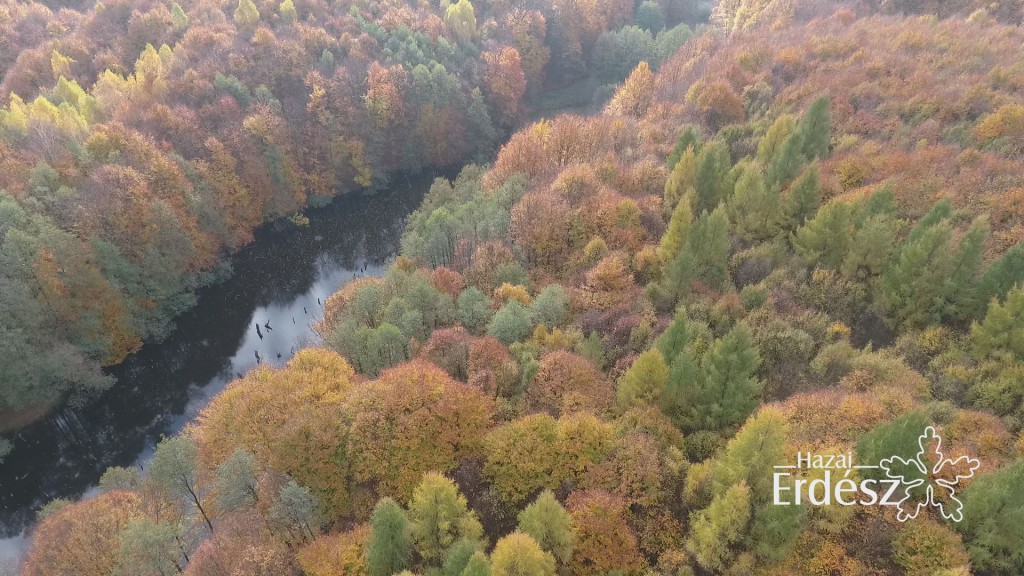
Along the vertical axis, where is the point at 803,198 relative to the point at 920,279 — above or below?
above

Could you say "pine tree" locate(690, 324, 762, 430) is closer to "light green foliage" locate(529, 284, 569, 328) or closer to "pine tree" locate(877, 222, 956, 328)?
"pine tree" locate(877, 222, 956, 328)

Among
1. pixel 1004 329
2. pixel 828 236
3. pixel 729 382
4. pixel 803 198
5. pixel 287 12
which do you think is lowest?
pixel 1004 329

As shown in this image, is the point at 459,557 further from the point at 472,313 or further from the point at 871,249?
the point at 871,249

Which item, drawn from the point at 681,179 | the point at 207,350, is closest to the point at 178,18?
the point at 207,350

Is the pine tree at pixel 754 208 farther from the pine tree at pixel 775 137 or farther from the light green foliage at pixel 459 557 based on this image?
the light green foliage at pixel 459 557

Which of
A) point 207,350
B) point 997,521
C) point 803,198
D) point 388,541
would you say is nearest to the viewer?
point 997,521

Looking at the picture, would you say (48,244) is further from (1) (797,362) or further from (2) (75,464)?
(1) (797,362)

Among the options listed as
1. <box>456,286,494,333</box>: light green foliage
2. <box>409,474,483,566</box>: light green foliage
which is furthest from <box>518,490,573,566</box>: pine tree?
<box>456,286,494,333</box>: light green foliage
